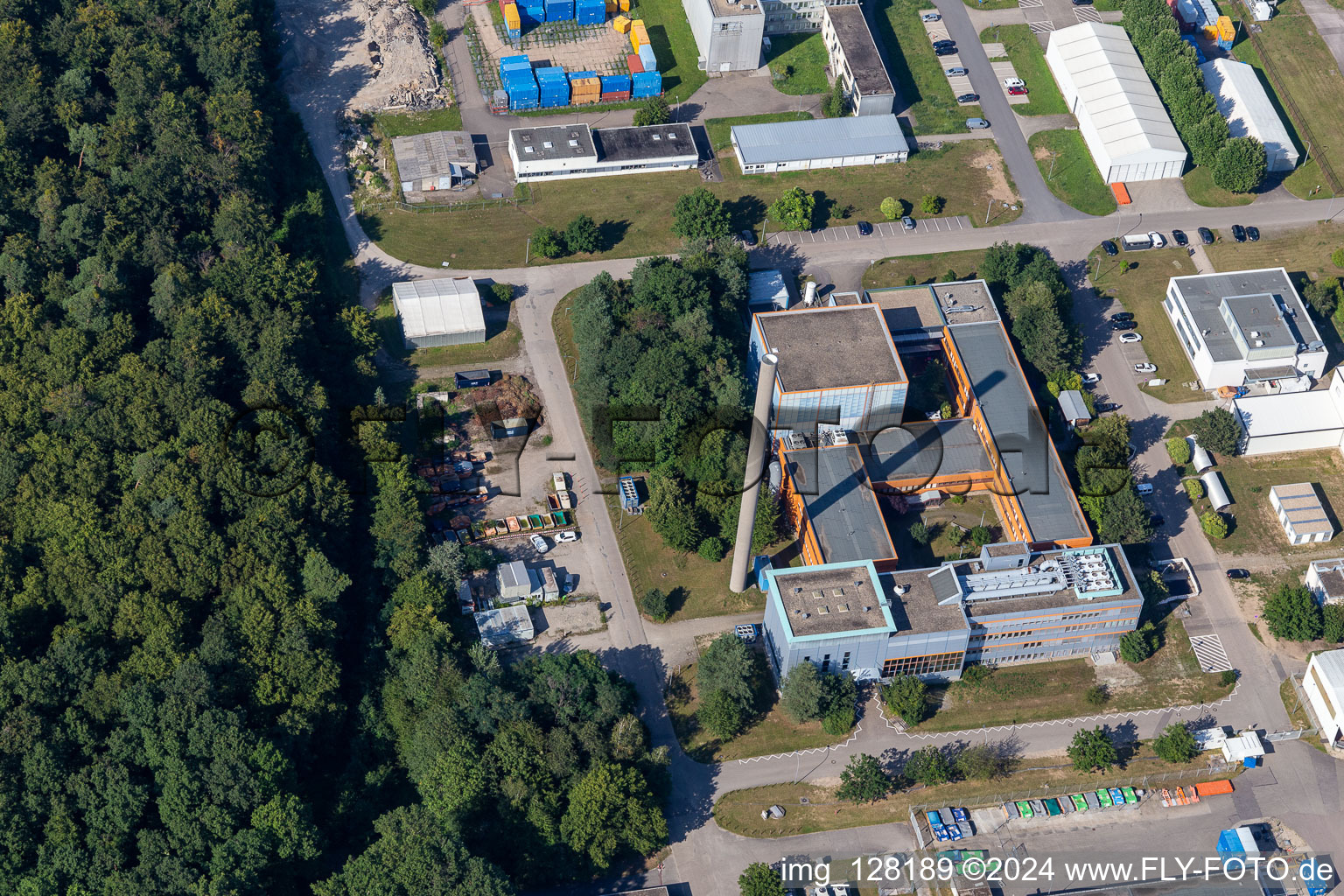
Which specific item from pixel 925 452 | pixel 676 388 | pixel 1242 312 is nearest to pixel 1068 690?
pixel 925 452

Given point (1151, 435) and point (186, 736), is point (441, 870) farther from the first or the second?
point (1151, 435)

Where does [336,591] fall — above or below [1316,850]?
above

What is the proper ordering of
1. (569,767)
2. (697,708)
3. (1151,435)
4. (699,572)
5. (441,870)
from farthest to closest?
(1151,435), (699,572), (697,708), (569,767), (441,870)

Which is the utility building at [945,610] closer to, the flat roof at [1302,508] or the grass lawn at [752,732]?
the grass lawn at [752,732]

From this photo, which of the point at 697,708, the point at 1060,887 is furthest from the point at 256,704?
the point at 1060,887

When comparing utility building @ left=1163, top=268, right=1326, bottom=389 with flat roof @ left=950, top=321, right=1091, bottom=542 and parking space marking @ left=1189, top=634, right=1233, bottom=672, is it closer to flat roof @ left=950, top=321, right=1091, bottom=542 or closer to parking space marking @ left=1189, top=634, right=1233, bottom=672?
flat roof @ left=950, top=321, right=1091, bottom=542

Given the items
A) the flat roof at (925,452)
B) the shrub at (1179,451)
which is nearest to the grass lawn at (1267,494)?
the shrub at (1179,451)

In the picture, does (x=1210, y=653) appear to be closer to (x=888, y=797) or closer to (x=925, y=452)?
(x=925, y=452)
